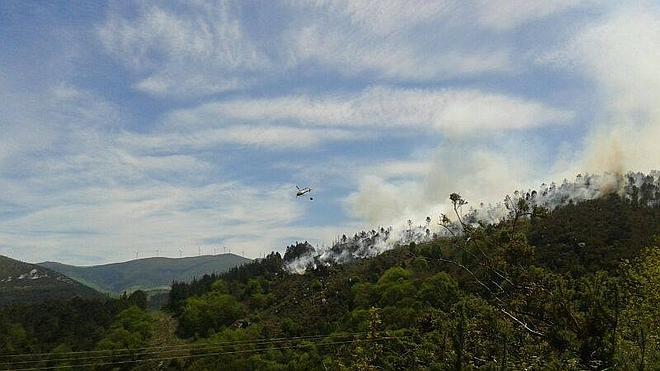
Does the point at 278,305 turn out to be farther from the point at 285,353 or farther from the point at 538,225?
the point at 538,225

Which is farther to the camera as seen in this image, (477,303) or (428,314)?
(428,314)

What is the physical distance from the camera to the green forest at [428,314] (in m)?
13.8

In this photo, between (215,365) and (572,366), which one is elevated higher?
(572,366)

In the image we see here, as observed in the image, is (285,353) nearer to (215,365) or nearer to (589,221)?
(215,365)

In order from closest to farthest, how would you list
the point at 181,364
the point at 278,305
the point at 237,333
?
the point at 181,364
the point at 237,333
the point at 278,305

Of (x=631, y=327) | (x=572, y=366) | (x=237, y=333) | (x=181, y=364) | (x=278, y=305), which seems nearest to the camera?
(x=572, y=366)

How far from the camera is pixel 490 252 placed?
46.3 ft

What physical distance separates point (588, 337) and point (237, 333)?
385 feet

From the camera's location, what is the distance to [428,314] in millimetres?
17828

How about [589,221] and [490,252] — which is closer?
[490,252]

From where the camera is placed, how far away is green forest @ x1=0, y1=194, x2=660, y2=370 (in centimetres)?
1376

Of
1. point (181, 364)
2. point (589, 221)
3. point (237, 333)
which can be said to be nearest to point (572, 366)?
point (181, 364)

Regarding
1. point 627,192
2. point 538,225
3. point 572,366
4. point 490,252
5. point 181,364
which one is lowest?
point 181,364

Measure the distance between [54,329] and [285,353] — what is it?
2575 inches
